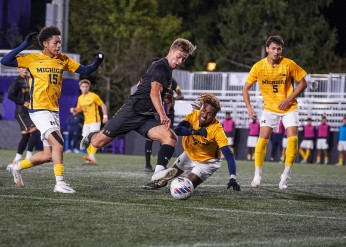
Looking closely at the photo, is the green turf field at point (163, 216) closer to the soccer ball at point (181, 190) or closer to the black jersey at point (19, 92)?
the soccer ball at point (181, 190)

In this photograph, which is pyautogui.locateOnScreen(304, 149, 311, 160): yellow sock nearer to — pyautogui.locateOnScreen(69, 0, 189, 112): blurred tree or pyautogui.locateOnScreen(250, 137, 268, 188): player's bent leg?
pyautogui.locateOnScreen(250, 137, 268, 188): player's bent leg

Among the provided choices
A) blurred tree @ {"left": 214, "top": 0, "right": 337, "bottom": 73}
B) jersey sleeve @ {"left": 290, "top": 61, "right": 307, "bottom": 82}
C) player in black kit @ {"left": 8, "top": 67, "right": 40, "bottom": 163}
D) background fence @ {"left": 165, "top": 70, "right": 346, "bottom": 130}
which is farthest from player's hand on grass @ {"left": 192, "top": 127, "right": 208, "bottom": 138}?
blurred tree @ {"left": 214, "top": 0, "right": 337, "bottom": 73}

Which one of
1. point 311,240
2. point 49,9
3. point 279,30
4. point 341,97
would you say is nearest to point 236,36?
point 279,30

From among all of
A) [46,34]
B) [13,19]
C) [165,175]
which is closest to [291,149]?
[165,175]

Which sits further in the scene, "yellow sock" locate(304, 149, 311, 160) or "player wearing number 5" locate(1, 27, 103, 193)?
"yellow sock" locate(304, 149, 311, 160)

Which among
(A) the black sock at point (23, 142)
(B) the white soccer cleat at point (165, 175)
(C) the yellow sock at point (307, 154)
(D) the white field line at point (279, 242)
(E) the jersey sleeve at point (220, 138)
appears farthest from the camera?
(C) the yellow sock at point (307, 154)

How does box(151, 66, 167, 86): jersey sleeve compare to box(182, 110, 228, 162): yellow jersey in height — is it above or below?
above

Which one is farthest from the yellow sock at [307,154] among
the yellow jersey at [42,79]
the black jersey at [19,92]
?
the yellow jersey at [42,79]

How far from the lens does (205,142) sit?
994 cm

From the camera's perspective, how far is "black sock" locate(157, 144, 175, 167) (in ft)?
32.4

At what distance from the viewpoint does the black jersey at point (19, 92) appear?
624 inches

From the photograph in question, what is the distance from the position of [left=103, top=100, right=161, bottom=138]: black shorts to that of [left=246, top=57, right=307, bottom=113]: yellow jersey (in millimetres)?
2214

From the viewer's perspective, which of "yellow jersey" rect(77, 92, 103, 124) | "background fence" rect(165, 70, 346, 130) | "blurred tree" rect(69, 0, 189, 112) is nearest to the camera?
"yellow jersey" rect(77, 92, 103, 124)

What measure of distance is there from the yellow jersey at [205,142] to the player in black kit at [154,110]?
207 mm
